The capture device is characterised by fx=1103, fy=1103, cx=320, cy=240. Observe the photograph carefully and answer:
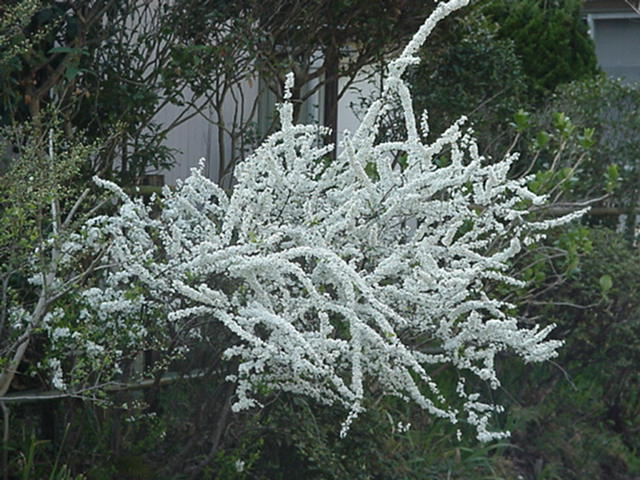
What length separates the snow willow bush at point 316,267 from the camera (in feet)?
11.7

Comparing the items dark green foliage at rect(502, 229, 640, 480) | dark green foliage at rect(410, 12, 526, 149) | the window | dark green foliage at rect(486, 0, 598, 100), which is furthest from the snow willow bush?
the window

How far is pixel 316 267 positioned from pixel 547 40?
→ 8915 millimetres

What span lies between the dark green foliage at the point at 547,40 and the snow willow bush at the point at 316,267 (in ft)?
26.6

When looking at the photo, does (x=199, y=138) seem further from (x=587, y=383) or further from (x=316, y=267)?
(x=316, y=267)

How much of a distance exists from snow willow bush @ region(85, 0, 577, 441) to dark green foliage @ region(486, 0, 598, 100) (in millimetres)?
8117

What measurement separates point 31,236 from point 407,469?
1.89m

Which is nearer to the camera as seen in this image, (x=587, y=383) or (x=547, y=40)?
(x=587, y=383)

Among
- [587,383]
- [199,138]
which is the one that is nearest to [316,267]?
[587,383]

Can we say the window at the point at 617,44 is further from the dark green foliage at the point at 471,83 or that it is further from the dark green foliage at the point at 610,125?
the dark green foliage at the point at 610,125

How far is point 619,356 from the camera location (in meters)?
6.00

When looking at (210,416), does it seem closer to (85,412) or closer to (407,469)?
(85,412)

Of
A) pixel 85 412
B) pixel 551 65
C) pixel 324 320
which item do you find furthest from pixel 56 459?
pixel 551 65

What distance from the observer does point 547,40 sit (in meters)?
12.1

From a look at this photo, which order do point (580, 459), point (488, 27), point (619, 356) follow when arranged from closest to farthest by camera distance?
1. point (580, 459)
2. point (619, 356)
3. point (488, 27)
